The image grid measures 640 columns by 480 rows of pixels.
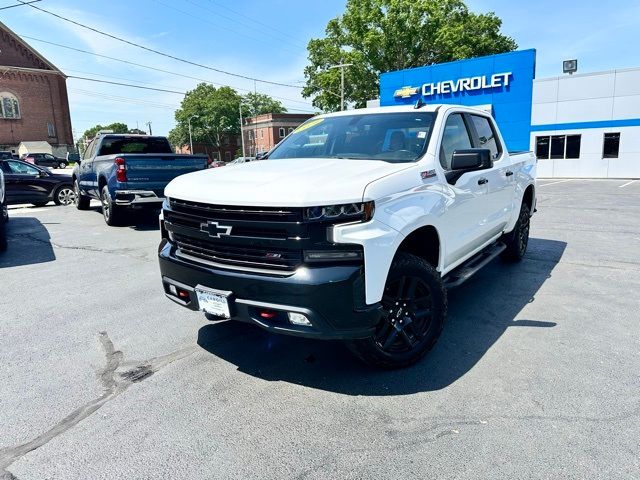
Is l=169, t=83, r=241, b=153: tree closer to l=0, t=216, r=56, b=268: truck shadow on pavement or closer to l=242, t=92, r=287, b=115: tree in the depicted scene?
l=242, t=92, r=287, b=115: tree

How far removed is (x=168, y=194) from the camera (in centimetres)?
346

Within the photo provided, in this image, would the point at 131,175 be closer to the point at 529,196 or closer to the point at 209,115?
the point at 529,196

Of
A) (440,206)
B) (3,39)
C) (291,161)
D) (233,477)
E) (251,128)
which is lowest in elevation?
(233,477)

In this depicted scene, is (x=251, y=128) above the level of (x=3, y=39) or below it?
below

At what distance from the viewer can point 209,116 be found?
77312 mm

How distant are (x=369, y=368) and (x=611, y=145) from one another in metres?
25.5

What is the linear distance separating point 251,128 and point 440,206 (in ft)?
250

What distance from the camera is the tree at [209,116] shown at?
7744 centimetres

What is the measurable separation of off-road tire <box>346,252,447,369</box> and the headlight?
46 cm

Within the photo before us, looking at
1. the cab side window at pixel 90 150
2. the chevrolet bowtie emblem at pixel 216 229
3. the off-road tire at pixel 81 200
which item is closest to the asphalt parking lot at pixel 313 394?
the chevrolet bowtie emblem at pixel 216 229

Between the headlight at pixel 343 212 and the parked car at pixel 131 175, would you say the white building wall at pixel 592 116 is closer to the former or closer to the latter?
the parked car at pixel 131 175

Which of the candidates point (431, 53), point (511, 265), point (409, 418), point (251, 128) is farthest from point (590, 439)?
point (251, 128)

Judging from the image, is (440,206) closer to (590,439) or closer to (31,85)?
(590,439)

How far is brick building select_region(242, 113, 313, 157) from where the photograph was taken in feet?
231
